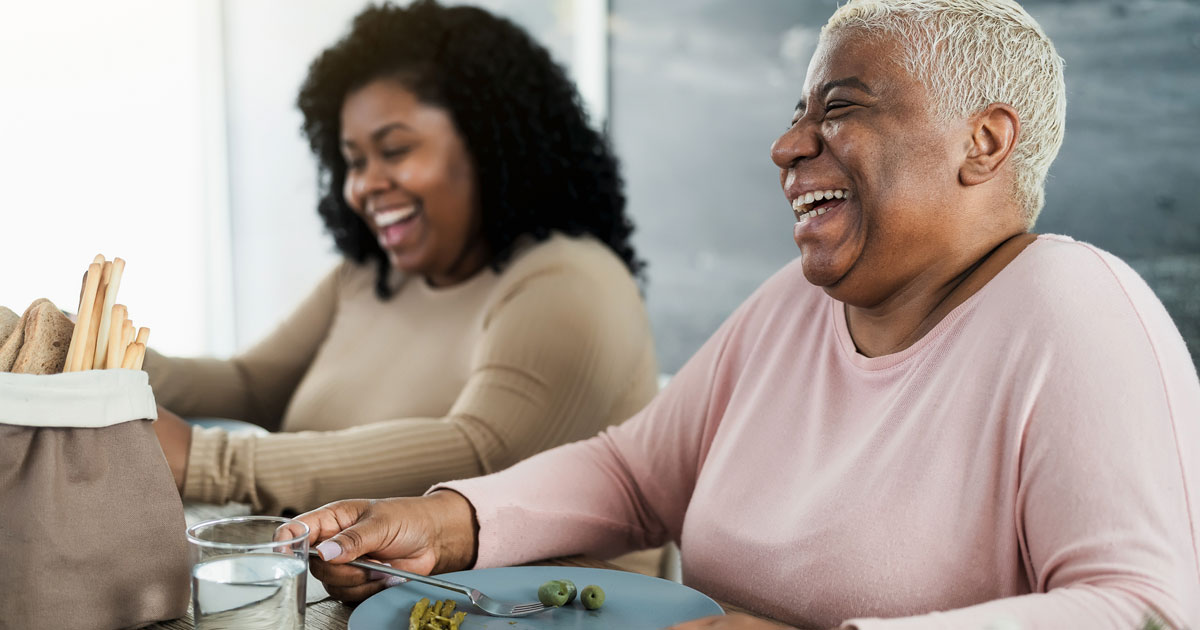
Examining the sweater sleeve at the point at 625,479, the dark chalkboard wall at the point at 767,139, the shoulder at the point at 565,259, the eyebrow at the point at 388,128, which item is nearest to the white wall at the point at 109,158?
the dark chalkboard wall at the point at 767,139

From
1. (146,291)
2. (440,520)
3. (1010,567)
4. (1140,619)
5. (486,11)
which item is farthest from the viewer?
(146,291)

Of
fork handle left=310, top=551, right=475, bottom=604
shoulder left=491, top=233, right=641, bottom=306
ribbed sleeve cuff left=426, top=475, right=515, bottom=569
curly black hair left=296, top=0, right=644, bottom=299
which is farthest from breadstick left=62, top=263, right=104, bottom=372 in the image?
curly black hair left=296, top=0, right=644, bottom=299

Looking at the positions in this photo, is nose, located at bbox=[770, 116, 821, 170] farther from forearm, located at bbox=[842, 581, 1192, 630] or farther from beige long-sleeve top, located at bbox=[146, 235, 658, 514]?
beige long-sleeve top, located at bbox=[146, 235, 658, 514]

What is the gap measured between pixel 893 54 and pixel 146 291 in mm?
3851

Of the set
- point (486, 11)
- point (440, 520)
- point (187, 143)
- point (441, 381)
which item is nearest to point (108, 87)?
point (187, 143)

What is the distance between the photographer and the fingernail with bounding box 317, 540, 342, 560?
3.22ft

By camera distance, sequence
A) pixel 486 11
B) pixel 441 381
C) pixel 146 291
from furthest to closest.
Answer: pixel 146 291 < pixel 486 11 < pixel 441 381

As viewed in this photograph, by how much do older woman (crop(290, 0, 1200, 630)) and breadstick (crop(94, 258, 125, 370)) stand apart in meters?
0.27

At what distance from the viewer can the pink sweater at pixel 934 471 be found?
81 cm

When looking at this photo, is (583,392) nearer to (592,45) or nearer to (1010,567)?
(1010,567)

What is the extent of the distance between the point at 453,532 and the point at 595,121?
4.23ft

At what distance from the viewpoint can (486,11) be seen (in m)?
2.13

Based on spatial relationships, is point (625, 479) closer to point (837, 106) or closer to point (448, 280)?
point (837, 106)

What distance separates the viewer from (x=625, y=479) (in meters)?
1.33
